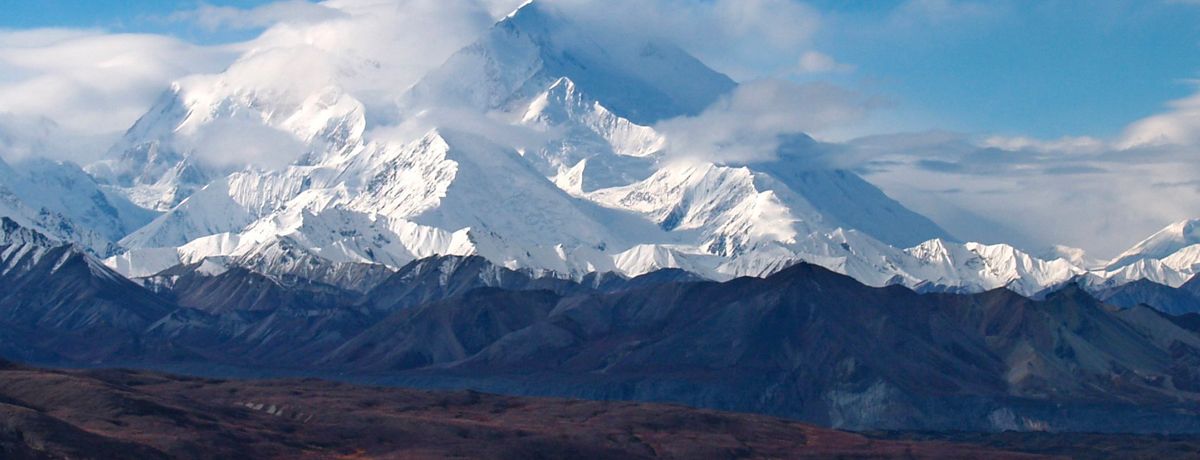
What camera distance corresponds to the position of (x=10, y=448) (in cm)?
19975
